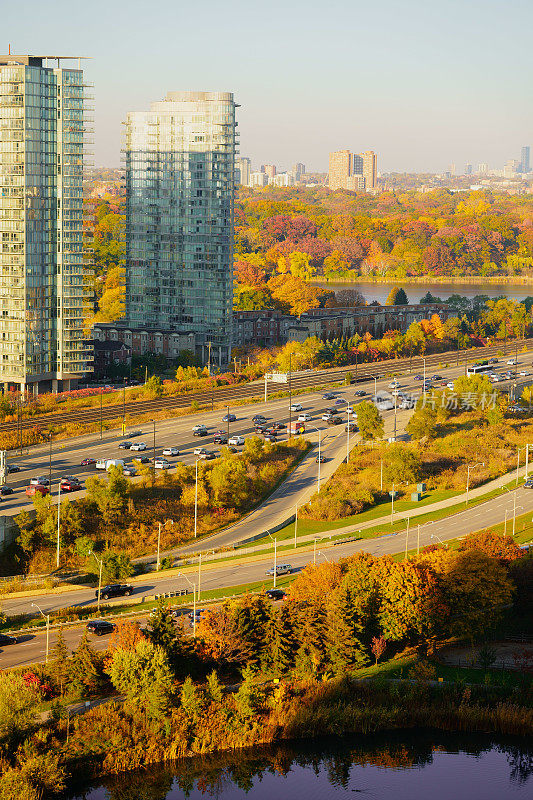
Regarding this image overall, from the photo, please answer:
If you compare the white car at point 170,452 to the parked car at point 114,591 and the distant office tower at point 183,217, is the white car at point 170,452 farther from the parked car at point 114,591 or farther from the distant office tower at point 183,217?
the distant office tower at point 183,217

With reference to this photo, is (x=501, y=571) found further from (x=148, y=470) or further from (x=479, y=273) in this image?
(x=479, y=273)

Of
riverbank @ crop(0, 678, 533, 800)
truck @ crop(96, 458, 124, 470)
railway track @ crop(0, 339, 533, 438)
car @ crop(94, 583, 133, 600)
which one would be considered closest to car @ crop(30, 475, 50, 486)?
truck @ crop(96, 458, 124, 470)

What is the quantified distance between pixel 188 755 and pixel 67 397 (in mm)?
35750

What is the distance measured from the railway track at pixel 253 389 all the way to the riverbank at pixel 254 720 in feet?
89.3

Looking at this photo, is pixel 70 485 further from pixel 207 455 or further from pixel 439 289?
pixel 439 289

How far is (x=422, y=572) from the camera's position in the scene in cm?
3619

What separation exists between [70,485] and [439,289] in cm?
10543

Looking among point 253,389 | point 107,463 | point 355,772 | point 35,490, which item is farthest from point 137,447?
point 355,772

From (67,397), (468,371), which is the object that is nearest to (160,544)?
(67,397)

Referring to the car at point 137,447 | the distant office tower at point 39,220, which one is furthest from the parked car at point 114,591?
the distant office tower at point 39,220

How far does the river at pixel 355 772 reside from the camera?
1107 inches

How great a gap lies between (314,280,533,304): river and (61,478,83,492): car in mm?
85918

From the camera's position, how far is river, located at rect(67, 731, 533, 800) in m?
28.1

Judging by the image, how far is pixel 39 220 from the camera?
62.5 metres
